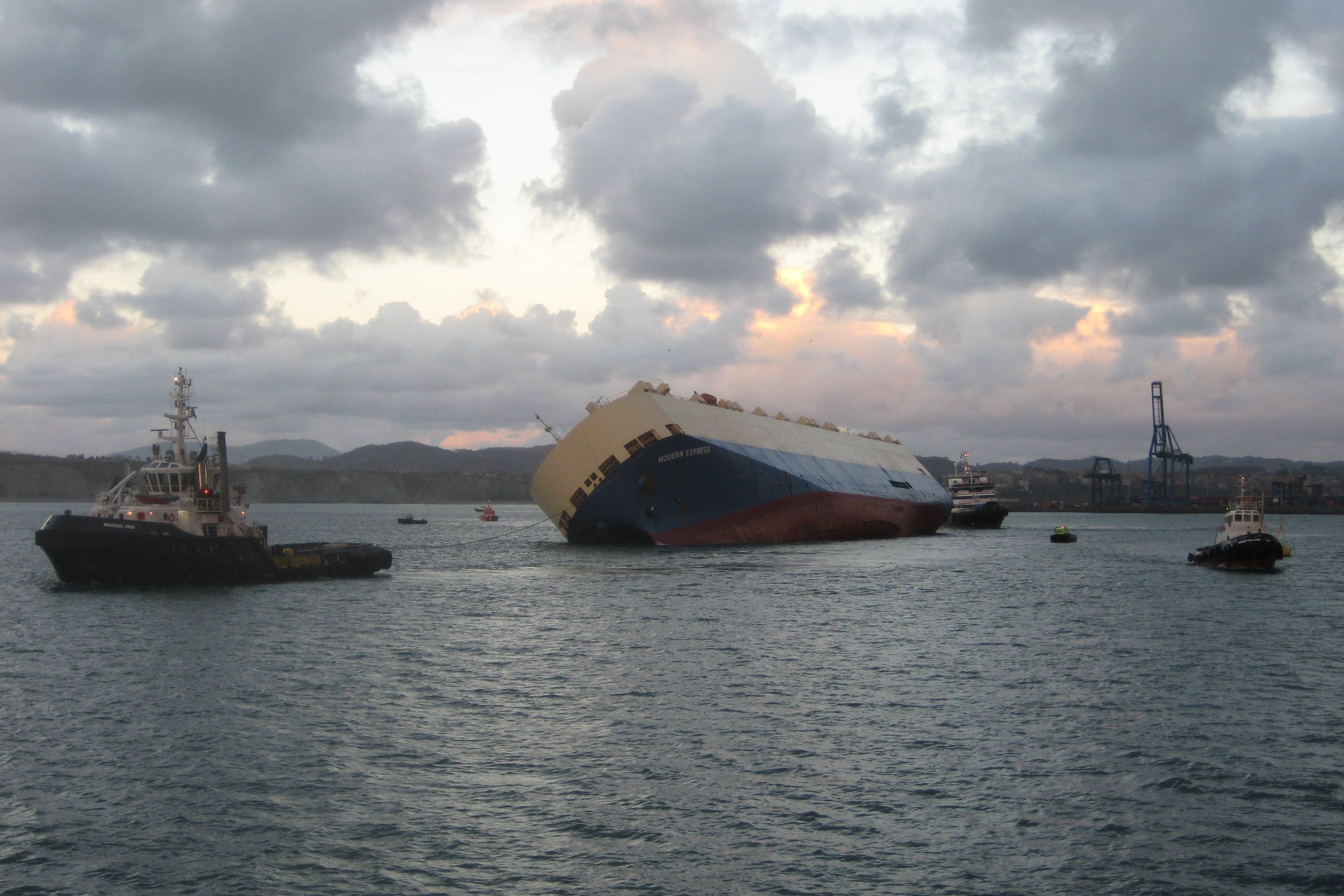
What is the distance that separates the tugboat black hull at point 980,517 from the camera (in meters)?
140

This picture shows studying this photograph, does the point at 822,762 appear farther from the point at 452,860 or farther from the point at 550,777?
the point at 452,860

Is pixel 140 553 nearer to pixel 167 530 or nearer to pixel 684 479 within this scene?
pixel 167 530

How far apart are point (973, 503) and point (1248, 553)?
7563 cm

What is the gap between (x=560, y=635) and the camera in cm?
3919

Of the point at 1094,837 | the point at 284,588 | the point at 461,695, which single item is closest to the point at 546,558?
the point at 284,588

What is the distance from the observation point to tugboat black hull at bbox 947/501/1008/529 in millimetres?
139875

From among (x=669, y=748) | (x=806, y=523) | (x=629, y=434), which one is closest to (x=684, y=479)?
(x=629, y=434)

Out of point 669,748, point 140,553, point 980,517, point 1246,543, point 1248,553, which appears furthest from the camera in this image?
point 980,517

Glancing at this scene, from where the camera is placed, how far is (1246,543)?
218ft

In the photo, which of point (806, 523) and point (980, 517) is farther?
point (980, 517)

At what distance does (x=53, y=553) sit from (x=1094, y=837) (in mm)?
49204

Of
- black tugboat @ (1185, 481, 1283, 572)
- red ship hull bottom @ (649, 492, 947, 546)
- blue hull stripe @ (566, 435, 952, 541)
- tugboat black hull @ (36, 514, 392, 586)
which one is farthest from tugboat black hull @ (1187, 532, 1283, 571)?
tugboat black hull @ (36, 514, 392, 586)

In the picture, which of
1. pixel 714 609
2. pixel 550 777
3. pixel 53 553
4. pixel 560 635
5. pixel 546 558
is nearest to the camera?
pixel 550 777

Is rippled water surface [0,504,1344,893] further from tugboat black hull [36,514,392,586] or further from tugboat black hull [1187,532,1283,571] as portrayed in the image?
tugboat black hull [1187,532,1283,571]
